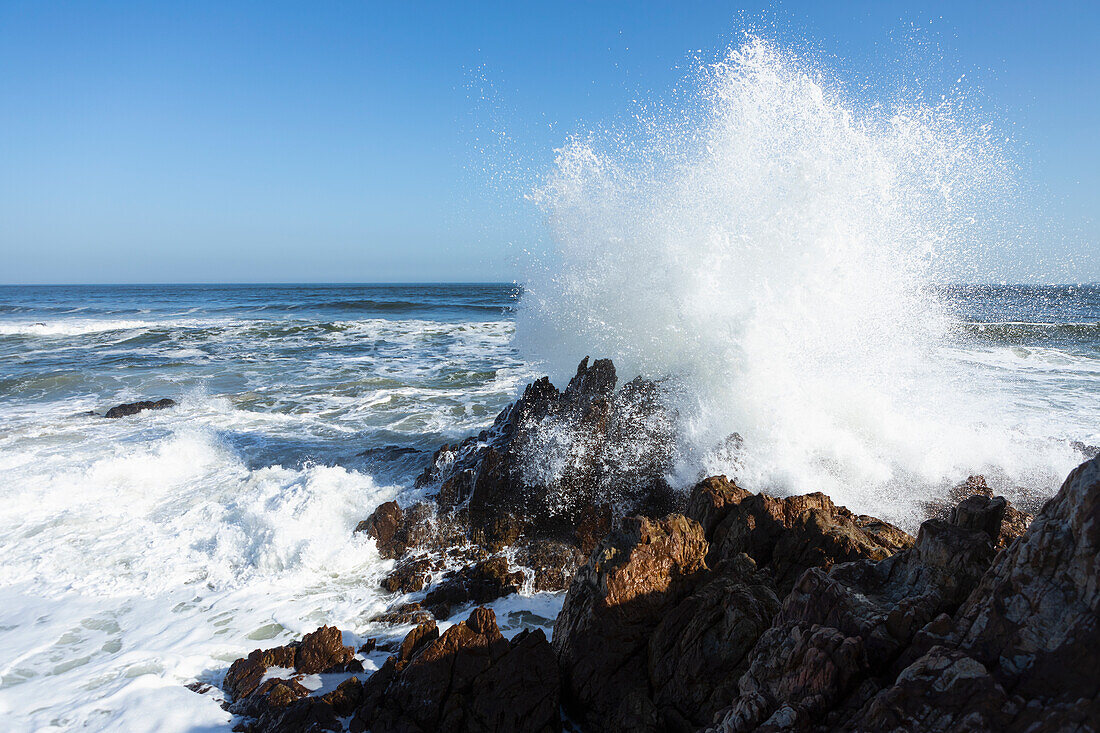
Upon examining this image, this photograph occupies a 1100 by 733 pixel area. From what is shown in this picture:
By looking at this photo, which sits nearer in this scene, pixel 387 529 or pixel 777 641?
pixel 777 641

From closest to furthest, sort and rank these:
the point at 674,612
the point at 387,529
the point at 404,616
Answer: the point at 674,612, the point at 404,616, the point at 387,529

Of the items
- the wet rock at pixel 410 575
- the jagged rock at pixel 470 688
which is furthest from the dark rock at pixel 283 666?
the wet rock at pixel 410 575

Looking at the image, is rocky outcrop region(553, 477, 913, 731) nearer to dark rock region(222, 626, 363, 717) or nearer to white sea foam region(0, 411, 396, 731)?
dark rock region(222, 626, 363, 717)

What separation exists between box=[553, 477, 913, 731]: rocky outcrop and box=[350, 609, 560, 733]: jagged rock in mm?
243

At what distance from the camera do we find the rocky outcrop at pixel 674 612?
3.51m

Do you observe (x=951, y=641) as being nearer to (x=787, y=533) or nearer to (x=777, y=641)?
(x=777, y=641)

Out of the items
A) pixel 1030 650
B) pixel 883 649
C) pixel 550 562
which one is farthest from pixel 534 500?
pixel 1030 650

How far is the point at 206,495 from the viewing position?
8.26 metres

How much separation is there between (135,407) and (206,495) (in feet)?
21.0

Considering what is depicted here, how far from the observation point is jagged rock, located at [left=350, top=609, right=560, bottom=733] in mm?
3562

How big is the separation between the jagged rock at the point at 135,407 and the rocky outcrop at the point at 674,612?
12449 millimetres

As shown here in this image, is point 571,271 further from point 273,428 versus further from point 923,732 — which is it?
point 923,732

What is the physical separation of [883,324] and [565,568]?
19.3 ft

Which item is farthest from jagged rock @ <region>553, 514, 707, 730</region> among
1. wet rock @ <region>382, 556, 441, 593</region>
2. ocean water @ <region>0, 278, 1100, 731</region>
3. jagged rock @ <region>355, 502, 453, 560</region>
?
jagged rock @ <region>355, 502, 453, 560</region>
